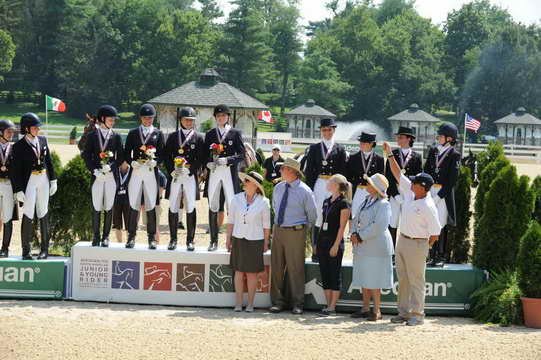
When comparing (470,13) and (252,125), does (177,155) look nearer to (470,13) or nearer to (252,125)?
(252,125)

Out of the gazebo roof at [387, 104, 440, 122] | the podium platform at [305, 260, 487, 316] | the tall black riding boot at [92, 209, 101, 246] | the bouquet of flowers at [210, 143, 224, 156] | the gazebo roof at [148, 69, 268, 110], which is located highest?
the gazebo roof at [387, 104, 440, 122]

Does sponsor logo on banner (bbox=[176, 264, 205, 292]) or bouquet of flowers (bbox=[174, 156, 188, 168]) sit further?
bouquet of flowers (bbox=[174, 156, 188, 168])

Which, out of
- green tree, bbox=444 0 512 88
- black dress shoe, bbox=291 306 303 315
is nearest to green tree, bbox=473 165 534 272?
black dress shoe, bbox=291 306 303 315

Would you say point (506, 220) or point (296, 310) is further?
point (506, 220)

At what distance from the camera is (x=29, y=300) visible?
1021cm

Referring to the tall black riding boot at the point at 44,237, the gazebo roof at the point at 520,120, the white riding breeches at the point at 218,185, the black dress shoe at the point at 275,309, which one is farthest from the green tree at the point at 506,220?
the gazebo roof at the point at 520,120

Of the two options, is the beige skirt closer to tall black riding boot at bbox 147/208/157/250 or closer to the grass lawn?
tall black riding boot at bbox 147/208/157/250

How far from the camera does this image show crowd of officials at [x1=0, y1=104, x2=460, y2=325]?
9531 mm

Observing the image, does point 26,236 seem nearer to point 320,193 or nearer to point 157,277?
point 157,277

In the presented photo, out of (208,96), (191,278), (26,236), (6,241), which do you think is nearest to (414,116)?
(208,96)

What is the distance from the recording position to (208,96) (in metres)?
54.6

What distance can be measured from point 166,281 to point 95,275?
0.89 metres

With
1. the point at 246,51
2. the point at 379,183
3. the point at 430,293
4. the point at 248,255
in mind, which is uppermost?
the point at 246,51

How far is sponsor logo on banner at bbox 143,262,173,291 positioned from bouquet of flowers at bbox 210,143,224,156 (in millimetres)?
1598
